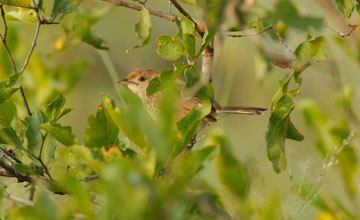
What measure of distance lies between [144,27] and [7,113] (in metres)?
0.70

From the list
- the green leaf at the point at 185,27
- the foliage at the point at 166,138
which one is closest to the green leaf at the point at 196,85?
the foliage at the point at 166,138

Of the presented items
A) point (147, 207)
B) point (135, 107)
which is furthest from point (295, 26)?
point (147, 207)

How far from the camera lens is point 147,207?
111 centimetres

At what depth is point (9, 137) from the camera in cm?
223

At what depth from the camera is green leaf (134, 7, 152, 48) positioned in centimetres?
252

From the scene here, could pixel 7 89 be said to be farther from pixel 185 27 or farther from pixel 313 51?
pixel 313 51

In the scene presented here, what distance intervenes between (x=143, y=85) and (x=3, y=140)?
3644 mm

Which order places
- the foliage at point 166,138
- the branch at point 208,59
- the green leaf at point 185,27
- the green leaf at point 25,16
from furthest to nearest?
the branch at point 208,59 < the green leaf at point 25,16 < the green leaf at point 185,27 < the foliage at point 166,138

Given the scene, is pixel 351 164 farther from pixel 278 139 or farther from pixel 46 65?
pixel 46 65

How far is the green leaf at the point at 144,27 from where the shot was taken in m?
2.52

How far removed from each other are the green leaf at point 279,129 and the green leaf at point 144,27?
0.65m

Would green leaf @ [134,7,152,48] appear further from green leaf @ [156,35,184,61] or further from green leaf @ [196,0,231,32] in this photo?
green leaf @ [196,0,231,32]

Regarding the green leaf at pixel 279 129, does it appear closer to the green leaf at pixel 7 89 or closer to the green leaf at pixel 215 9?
the green leaf at pixel 215 9

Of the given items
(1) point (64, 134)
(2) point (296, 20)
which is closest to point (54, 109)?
(1) point (64, 134)
